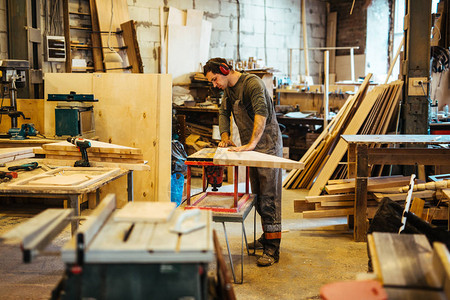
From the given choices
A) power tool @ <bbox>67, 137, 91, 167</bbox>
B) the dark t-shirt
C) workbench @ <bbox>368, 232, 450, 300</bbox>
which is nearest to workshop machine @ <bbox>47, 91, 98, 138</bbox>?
power tool @ <bbox>67, 137, 91, 167</bbox>

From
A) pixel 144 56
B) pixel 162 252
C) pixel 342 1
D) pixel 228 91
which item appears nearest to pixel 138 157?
pixel 228 91

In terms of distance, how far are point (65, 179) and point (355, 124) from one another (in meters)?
3.93

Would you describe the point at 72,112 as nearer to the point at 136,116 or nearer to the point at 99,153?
the point at 136,116

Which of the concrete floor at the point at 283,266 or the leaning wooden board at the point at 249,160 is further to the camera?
the concrete floor at the point at 283,266

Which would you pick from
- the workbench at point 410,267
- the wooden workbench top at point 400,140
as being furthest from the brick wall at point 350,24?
the workbench at point 410,267

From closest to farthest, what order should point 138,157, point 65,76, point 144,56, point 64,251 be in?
point 64,251, point 138,157, point 65,76, point 144,56

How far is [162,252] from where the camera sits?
1.77m

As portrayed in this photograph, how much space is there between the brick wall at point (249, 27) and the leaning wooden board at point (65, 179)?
215 inches

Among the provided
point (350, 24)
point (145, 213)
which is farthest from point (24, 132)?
point (350, 24)

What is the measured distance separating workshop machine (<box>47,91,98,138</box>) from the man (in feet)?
4.83

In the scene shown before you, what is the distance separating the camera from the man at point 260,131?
3.91 metres

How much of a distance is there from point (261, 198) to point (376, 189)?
1352 millimetres

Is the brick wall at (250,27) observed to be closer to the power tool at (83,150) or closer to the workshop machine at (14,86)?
the workshop machine at (14,86)

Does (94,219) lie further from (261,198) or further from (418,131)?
(418,131)
